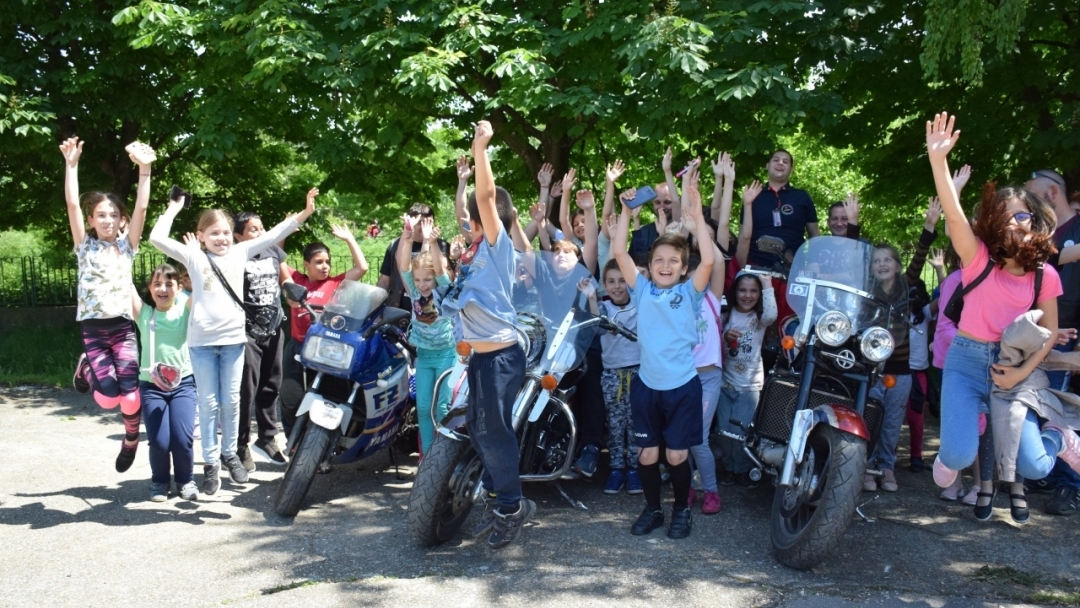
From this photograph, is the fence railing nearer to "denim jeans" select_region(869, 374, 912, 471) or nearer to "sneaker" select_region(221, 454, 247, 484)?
"sneaker" select_region(221, 454, 247, 484)

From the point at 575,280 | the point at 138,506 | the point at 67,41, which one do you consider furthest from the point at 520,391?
the point at 67,41

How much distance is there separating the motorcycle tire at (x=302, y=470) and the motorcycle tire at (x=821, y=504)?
2.44 metres

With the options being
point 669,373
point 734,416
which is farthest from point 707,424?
point 669,373

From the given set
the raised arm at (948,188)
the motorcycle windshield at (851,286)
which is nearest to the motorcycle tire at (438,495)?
the motorcycle windshield at (851,286)

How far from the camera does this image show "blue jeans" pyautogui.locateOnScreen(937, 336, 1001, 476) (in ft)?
15.0

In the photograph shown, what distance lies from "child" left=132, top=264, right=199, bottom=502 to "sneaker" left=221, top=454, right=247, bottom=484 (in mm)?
259

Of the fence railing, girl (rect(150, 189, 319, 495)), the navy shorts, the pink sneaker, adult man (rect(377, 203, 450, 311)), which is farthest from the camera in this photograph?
the fence railing

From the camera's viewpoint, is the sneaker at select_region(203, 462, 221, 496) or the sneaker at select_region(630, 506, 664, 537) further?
the sneaker at select_region(203, 462, 221, 496)

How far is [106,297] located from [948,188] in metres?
4.61

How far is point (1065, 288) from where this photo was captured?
5652 mm

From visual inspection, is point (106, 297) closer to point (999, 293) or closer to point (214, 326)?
point (214, 326)

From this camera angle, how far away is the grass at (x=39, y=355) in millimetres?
10070

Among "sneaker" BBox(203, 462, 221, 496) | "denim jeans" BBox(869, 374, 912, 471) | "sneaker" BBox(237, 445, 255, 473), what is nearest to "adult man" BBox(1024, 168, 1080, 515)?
"denim jeans" BBox(869, 374, 912, 471)

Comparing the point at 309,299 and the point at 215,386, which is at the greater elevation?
the point at 309,299
